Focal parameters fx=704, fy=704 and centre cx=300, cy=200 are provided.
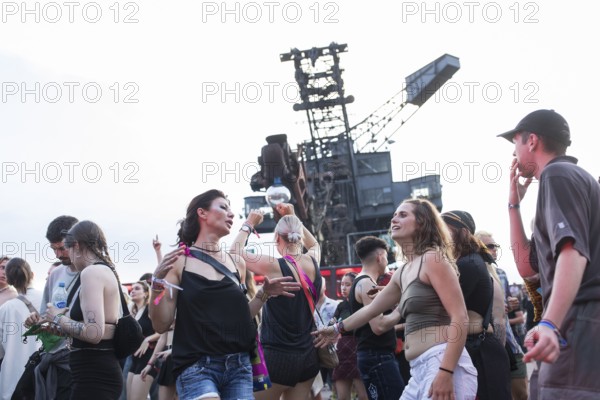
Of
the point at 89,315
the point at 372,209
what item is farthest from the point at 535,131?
the point at 372,209

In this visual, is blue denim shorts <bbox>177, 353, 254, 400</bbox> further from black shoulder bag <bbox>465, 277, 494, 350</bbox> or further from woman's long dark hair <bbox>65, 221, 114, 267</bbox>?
black shoulder bag <bbox>465, 277, 494, 350</bbox>

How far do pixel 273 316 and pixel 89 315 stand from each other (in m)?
1.90

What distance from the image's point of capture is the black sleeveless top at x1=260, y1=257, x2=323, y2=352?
6070 millimetres

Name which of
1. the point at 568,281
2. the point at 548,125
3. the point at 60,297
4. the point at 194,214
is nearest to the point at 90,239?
the point at 60,297

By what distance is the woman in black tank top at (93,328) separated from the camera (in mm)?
4660

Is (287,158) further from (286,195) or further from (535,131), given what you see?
(535,131)

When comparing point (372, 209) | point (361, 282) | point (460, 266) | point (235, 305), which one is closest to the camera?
point (235, 305)

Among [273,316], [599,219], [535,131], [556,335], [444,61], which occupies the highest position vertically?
[444,61]

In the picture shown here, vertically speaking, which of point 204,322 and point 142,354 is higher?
point 204,322

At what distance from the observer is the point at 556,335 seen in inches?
108

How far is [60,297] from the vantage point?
544cm

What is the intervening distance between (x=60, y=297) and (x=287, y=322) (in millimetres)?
1886

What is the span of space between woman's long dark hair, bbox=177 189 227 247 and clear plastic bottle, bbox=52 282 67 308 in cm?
116

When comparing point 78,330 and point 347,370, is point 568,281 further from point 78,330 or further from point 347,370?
point 347,370
